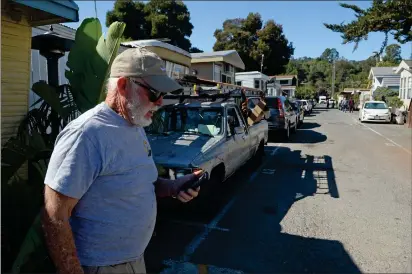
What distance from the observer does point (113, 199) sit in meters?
1.73

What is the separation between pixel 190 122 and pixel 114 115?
188 inches

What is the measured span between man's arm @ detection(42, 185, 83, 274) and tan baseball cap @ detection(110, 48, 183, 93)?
A: 0.68 meters

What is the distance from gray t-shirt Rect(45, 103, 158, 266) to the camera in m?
1.60

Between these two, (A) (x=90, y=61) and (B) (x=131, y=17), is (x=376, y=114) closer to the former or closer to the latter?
(A) (x=90, y=61)

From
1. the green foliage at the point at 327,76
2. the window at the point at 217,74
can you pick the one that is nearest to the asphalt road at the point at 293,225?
the window at the point at 217,74

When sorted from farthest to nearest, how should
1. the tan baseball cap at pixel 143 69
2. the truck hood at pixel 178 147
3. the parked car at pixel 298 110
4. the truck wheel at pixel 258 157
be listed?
the parked car at pixel 298 110, the truck wheel at pixel 258 157, the truck hood at pixel 178 147, the tan baseball cap at pixel 143 69

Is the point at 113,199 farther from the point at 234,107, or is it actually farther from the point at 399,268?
the point at 234,107

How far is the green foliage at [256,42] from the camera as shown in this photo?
145 ft

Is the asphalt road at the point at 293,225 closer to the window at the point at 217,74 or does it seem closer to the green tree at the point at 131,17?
the window at the point at 217,74

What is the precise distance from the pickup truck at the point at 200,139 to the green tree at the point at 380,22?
990 cm

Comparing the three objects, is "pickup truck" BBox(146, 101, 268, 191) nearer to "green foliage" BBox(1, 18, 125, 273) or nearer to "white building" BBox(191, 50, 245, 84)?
"green foliage" BBox(1, 18, 125, 273)

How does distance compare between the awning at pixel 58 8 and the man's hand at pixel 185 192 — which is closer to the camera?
the man's hand at pixel 185 192

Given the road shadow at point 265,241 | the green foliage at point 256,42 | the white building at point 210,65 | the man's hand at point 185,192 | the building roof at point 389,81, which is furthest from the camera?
the green foliage at point 256,42

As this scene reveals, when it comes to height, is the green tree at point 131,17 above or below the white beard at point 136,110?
above
